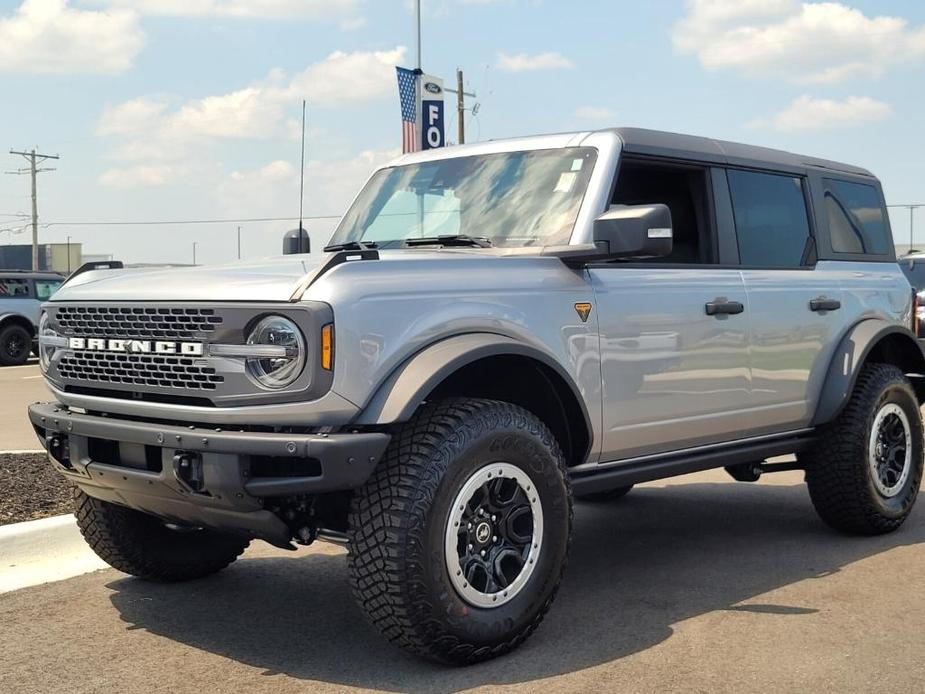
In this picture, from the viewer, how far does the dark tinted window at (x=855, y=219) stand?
6.45 metres

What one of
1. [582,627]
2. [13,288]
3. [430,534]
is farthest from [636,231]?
[13,288]

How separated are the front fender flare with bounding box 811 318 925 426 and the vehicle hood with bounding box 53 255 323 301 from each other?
2.90m

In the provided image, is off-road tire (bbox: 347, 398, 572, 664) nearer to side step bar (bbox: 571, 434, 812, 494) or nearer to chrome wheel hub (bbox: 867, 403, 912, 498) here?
side step bar (bbox: 571, 434, 812, 494)

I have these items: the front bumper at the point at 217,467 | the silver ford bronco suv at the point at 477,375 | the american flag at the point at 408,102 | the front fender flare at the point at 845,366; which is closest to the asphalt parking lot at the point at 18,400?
the silver ford bronco suv at the point at 477,375

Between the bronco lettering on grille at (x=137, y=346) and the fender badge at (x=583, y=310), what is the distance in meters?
1.52

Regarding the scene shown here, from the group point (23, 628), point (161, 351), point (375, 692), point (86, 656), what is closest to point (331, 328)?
point (161, 351)

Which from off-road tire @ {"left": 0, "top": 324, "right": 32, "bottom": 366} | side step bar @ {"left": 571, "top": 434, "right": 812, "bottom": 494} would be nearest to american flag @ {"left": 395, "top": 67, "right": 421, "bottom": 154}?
off-road tire @ {"left": 0, "top": 324, "right": 32, "bottom": 366}

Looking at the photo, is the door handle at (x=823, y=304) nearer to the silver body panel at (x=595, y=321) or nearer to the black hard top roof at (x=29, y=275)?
the silver body panel at (x=595, y=321)

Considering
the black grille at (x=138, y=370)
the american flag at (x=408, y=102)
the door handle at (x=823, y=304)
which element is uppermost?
the american flag at (x=408, y=102)

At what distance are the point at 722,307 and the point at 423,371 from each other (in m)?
1.92

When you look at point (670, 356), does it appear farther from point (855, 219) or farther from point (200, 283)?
point (855, 219)

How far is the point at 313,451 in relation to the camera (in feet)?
12.0

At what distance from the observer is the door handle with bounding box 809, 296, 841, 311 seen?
592 centimetres

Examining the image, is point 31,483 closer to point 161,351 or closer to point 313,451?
point 161,351
